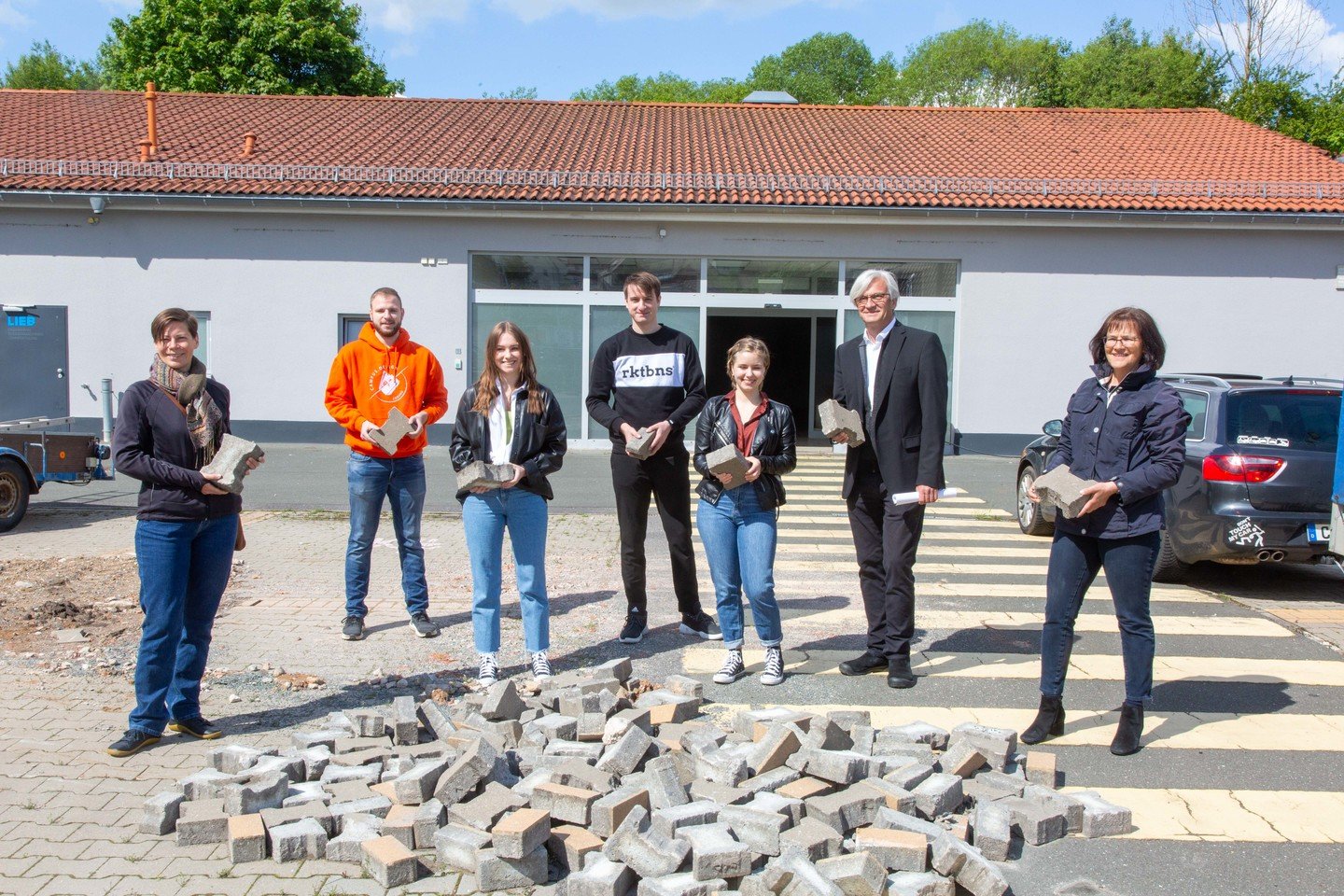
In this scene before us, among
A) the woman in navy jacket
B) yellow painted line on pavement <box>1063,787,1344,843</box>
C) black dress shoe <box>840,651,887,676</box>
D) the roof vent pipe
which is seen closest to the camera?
yellow painted line on pavement <box>1063,787,1344,843</box>

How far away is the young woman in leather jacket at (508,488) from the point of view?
17.8 ft

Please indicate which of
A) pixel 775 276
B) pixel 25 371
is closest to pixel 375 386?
pixel 25 371

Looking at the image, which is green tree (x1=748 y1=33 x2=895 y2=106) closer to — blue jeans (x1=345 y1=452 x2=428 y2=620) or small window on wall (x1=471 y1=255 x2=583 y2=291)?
small window on wall (x1=471 y1=255 x2=583 y2=291)

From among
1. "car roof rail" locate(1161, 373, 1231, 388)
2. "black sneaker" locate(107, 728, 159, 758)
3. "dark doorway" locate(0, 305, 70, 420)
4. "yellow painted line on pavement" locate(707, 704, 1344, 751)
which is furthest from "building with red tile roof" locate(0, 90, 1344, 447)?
"black sneaker" locate(107, 728, 159, 758)

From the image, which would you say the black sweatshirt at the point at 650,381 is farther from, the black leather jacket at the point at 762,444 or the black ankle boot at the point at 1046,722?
the black ankle boot at the point at 1046,722

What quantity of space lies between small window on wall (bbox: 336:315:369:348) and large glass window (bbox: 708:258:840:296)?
619 cm

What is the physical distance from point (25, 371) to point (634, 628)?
33.6 ft

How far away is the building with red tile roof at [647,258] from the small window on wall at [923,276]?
0.04 metres

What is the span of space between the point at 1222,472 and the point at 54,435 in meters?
10.8

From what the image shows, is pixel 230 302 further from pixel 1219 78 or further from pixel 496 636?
pixel 1219 78

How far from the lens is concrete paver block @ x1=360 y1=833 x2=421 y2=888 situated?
11.4 ft

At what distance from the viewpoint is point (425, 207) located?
17531 millimetres

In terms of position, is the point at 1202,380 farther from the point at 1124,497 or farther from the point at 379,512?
the point at 379,512

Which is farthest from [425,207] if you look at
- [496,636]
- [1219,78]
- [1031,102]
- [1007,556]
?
[1031,102]
